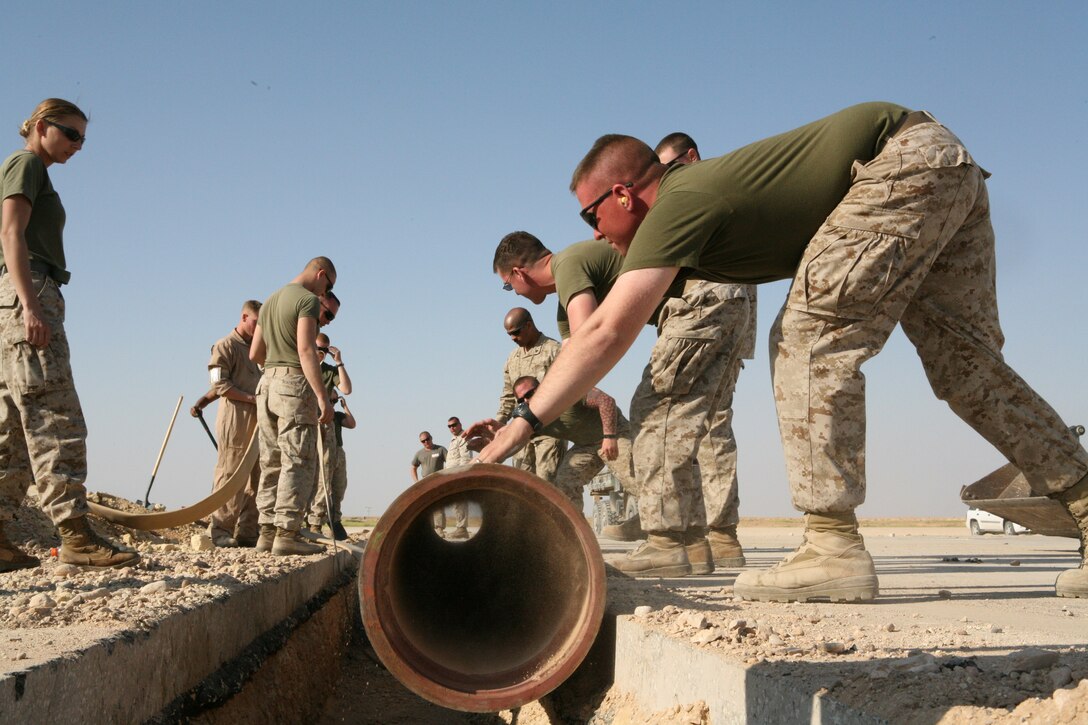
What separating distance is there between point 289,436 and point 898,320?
12.7 feet

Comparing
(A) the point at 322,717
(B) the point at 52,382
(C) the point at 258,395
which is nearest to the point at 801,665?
(A) the point at 322,717

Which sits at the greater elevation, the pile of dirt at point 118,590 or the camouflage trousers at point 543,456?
the camouflage trousers at point 543,456

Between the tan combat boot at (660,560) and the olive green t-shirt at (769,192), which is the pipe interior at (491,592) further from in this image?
the tan combat boot at (660,560)

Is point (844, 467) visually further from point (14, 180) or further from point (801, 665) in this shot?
point (14, 180)

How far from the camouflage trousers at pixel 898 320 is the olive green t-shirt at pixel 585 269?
140 centimetres

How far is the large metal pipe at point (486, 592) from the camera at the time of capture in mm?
2775

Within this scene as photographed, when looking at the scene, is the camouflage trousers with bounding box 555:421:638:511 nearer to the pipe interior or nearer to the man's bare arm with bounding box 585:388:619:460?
the man's bare arm with bounding box 585:388:619:460

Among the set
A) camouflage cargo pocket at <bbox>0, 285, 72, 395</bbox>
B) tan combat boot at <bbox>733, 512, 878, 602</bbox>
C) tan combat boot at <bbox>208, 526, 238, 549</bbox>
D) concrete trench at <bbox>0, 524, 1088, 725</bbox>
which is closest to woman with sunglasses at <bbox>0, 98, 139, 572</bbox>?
camouflage cargo pocket at <bbox>0, 285, 72, 395</bbox>

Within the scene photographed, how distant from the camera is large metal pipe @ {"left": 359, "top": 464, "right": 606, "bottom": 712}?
9.11 ft

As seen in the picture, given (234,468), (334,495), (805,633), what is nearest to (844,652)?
(805,633)

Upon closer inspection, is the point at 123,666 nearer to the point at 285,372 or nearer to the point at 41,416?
the point at 41,416

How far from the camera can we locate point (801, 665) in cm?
213

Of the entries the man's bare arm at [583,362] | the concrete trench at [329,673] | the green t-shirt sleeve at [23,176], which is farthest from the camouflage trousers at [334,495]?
the man's bare arm at [583,362]

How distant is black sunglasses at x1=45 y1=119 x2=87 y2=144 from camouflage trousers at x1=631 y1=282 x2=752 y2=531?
282 cm
